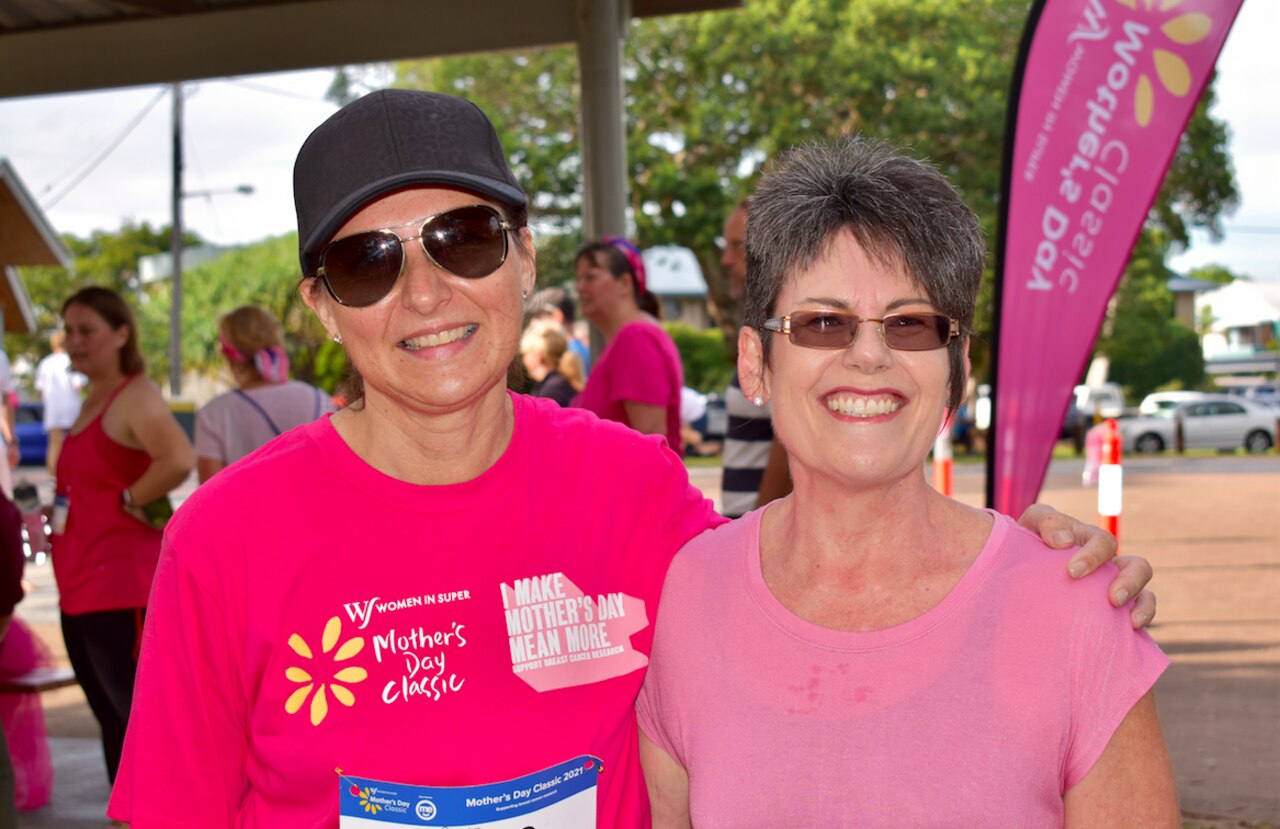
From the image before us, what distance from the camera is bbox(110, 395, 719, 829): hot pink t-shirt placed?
1.82 metres

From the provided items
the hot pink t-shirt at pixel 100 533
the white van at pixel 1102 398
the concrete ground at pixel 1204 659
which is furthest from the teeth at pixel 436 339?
the white van at pixel 1102 398

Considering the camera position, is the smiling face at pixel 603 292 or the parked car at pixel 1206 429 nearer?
the smiling face at pixel 603 292

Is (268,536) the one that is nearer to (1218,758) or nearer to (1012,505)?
(1012,505)

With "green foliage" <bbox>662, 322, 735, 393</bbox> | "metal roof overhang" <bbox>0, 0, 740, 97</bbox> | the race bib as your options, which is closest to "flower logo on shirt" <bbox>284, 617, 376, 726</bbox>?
the race bib

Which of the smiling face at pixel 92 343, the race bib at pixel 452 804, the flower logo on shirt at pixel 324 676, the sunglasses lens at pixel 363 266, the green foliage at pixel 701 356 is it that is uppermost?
the sunglasses lens at pixel 363 266

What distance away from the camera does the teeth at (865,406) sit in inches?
74.5

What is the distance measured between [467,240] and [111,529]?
149 inches

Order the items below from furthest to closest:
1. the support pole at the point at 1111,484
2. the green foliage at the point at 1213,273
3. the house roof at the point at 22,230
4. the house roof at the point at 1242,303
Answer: the green foliage at the point at 1213,273 < the house roof at the point at 1242,303 < the house roof at the point at 22,230 < the support pole at the point at 1111,484

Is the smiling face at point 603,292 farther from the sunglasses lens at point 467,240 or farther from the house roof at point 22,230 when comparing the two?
the house roof at point 22,230

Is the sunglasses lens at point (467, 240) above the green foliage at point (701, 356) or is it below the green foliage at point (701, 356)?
above

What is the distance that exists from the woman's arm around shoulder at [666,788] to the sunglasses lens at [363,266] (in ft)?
2.81

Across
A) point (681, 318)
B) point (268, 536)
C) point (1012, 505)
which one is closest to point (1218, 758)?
point (1012, 505)

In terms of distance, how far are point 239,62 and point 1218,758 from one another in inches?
278

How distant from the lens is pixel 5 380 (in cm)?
1031
